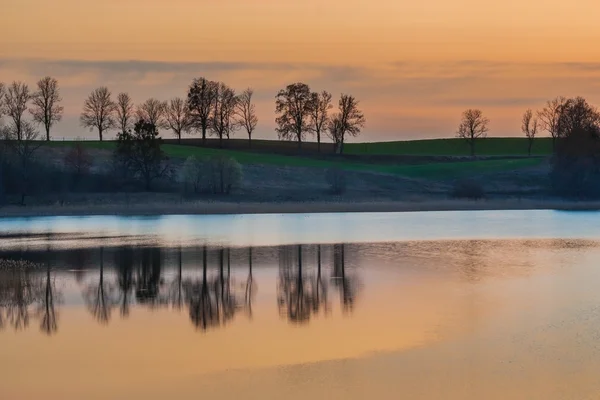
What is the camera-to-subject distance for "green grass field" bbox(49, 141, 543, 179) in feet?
364

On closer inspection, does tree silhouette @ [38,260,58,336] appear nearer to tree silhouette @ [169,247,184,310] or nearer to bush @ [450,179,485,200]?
tree silhouette @ [169,247,184,310]

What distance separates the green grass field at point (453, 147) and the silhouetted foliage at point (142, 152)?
6066 centimetres

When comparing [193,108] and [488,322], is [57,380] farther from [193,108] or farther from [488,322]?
[193,108]

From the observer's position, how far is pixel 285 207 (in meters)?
82.9

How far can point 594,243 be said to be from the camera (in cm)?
4538

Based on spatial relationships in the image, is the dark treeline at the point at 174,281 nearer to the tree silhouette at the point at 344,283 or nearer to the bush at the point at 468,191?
the tree silhouette at the point at 344,283

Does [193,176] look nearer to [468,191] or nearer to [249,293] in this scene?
[468,191]

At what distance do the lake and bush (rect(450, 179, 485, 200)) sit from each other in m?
43.7

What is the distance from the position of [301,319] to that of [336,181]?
226 feet

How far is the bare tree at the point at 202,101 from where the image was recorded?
121 meters

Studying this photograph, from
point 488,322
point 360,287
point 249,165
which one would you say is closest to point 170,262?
point 360,287

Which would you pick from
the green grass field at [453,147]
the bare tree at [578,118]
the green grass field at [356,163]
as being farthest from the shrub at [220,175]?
the green grass field at [453,147]

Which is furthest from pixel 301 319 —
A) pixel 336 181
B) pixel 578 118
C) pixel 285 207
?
pixel 578 118

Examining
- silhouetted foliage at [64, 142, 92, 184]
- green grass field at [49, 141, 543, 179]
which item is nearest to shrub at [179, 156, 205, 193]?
silhouetted foliage at [64, 142, 92, 184]
